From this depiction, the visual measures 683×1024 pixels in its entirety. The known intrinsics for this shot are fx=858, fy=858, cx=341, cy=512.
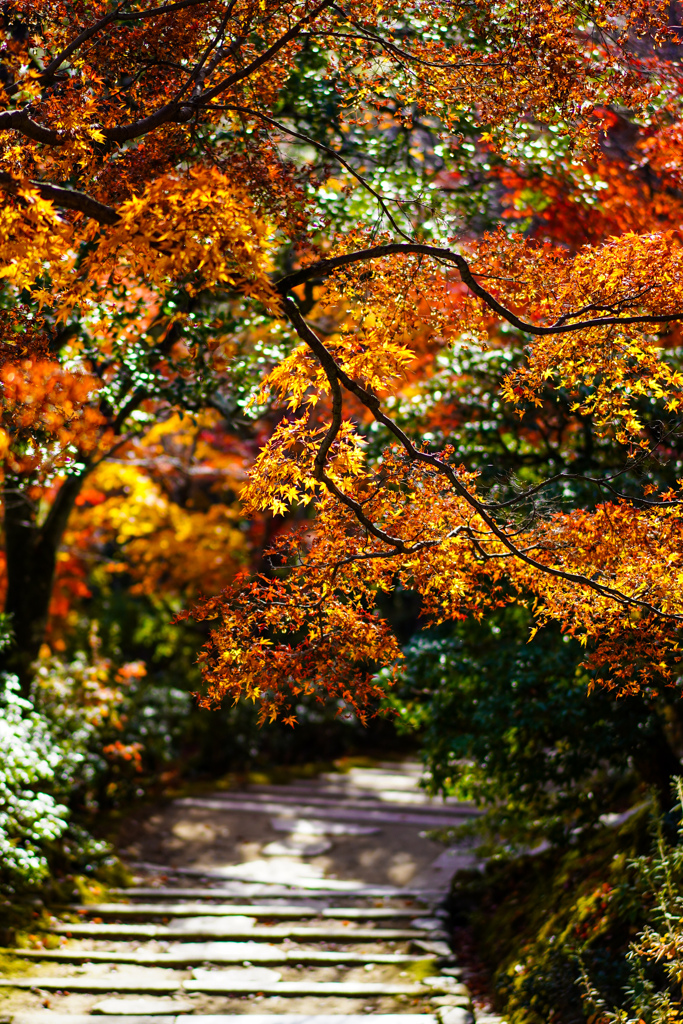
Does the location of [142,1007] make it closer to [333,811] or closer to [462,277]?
[462,277]

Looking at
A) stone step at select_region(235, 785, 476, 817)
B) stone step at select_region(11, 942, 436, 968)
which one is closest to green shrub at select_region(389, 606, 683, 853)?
stone step at select_region(11, 942, 436, 968)

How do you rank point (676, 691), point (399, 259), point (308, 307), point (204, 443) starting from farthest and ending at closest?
point (204, 443) → point (308, 307) → point (676, 691) → point (399, 259)

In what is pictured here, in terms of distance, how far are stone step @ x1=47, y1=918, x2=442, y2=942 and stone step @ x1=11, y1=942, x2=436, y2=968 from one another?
0.12m

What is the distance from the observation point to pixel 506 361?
627cm

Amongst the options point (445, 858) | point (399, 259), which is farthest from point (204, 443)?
point (399, 259)

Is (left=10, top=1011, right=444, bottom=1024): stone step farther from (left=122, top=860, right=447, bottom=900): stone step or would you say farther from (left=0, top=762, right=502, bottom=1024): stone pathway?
(left=122, top=860, right=447, bottom=900): stone step

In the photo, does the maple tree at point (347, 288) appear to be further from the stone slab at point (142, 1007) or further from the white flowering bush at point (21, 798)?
the white flowering bush at point (21, 798)

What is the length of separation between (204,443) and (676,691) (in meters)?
8.38

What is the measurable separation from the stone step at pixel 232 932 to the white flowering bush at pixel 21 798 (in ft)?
1.64

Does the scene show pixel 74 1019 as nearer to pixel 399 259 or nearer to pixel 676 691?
pixel 676 691

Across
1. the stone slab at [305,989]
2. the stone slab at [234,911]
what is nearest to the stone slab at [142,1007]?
the stone slab at [305,989]

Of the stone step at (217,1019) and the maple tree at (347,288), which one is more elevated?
the maple tree at (347,288)

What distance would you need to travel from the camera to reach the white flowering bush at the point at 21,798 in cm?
554

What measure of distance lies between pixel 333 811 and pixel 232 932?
11.4 ft
